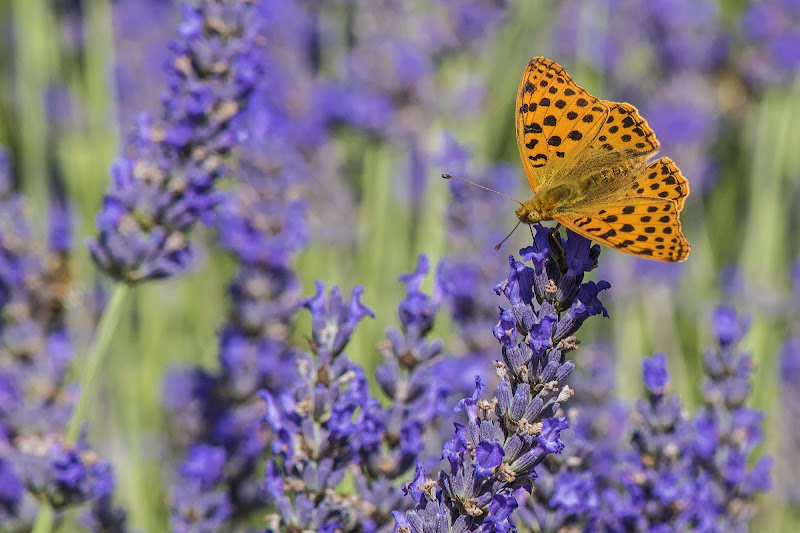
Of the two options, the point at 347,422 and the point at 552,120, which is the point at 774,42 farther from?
the point at 347,422

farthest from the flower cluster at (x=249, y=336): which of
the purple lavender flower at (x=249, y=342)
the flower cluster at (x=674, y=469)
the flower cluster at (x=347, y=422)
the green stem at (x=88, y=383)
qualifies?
the flower cluster at (x=674, y=469)

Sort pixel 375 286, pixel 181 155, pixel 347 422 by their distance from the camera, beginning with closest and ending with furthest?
pixel 347 422
pixel 181 155
pixel 375 286

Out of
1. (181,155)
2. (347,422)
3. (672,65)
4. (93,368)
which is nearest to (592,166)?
(347,422)

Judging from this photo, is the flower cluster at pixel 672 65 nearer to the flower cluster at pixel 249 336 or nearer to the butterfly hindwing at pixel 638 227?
the flower cluster at pixel 249 336

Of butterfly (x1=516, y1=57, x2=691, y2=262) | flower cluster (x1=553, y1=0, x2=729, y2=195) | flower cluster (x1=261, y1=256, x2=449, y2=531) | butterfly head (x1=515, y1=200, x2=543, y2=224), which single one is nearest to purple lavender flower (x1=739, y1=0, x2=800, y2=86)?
flower cluster (x1=553, y1=0, x2=729, y2=195)

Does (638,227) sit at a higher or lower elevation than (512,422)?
higher

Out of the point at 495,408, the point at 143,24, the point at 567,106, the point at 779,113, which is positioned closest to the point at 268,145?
the point at 567,106
